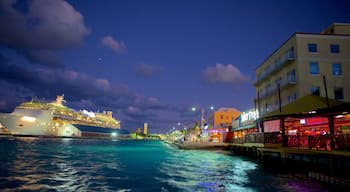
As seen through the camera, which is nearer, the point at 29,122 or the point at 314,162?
the point at 314,162

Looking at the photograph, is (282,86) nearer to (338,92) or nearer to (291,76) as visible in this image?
(291,76)

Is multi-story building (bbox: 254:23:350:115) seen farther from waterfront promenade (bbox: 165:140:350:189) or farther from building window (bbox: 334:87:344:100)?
waterfront promenade (bbox: 165:140:350:189)

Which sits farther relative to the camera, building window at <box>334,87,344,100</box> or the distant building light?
the distant building light

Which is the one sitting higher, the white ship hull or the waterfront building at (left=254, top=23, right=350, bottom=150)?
the waterfront building at (left=254, top=23, right=350, bottom=150)


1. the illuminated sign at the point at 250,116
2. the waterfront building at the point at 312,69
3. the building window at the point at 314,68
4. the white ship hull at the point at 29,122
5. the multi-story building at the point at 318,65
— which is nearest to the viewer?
the waterfront building at the point at 312,69

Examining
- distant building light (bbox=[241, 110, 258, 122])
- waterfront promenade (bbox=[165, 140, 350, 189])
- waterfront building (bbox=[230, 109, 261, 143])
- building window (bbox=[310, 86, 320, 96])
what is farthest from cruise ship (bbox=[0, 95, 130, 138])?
building window (bbox=[310, 86, 320, 96])

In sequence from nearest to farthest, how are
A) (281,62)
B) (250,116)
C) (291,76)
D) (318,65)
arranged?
(318,65) < (291,76) < (281,62) < (250,116)

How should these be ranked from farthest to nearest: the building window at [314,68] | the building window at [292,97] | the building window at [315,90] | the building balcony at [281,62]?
the building balcony at [281,62], the building window at [292,97], the building window at [314,68], the building window at [315,90]

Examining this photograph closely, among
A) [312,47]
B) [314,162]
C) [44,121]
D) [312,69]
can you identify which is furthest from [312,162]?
[44,121]

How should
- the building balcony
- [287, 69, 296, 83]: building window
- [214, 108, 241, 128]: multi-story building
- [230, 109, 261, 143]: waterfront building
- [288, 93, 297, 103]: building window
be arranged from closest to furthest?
[288, 93, 297, 103]: building window
[287, 69, 296, 83]: building window
the building balcony
[230, 109, 261, 143]: waterfront building
[214, 108, 241, 128]: multi-story building

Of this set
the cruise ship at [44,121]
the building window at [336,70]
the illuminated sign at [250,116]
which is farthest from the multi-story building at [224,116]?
the cruise ship at [44,121]

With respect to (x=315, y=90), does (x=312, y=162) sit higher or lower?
lower

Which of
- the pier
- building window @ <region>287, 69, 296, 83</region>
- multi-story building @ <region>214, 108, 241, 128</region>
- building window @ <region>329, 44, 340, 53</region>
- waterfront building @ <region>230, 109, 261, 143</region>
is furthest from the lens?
multi-story building @ <region>214, 108, 241, 128</region>

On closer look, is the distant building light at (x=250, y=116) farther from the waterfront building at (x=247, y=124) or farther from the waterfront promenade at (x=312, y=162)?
the waterfront promenade at (x=312, y=162)
